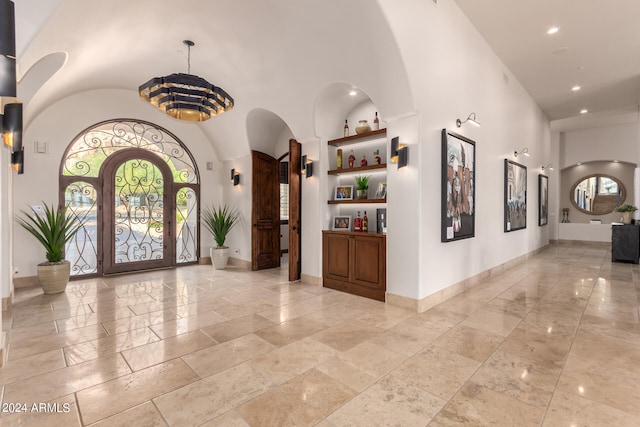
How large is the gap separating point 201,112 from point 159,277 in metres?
3.52

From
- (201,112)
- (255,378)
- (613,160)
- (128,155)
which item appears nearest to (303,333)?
(255,378)

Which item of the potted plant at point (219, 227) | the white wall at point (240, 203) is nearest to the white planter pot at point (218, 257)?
the potted plant at point (219, 227)

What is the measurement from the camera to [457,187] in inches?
185

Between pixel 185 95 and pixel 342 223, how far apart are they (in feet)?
10.2

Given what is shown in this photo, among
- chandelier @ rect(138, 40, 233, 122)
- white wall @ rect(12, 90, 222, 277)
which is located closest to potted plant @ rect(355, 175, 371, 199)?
chandelier @ rect(138, 40, 233, 122)

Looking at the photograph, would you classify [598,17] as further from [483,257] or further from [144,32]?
[144,32]

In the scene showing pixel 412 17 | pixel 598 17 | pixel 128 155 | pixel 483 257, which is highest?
pixel 598 17

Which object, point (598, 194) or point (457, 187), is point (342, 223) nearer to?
point (457, 187)

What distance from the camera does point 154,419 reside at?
197cm

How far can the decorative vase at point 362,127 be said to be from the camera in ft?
16.8

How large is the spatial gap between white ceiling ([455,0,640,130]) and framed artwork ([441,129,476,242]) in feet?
6.56

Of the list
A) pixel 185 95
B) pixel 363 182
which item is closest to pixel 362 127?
pixel 363 182

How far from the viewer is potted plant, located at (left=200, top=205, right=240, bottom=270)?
7.21 meters

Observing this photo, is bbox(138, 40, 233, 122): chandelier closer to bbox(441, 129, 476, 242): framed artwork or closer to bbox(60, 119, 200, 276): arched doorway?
bbox(60, 119, 200, 276): arched doorway
